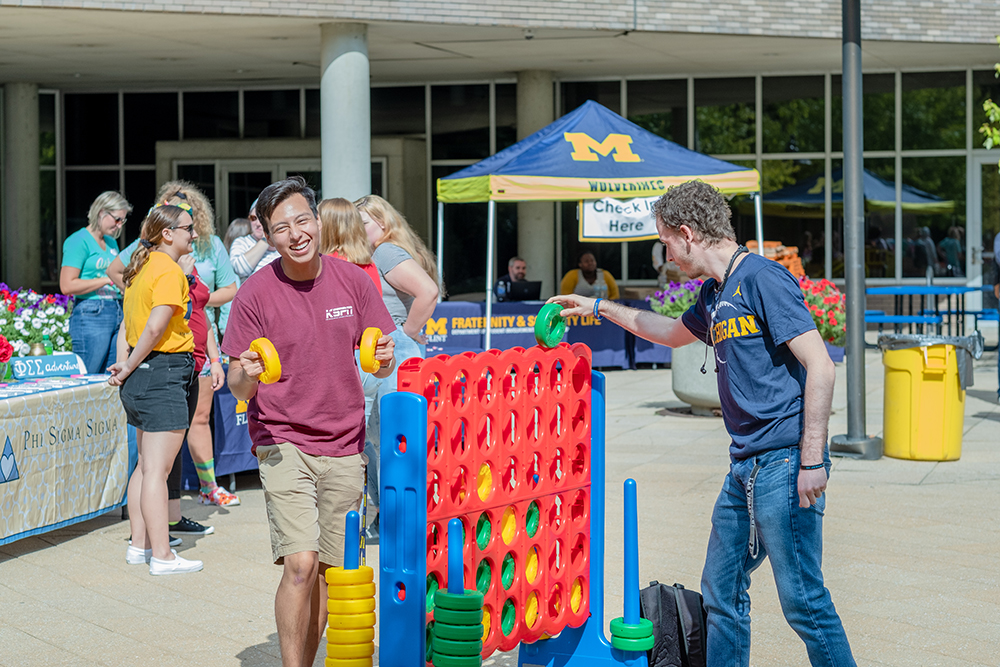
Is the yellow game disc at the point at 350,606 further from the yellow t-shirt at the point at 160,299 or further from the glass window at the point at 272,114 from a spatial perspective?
the glass window at the point at 272,114

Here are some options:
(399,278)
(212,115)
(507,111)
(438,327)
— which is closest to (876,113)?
(507,111)

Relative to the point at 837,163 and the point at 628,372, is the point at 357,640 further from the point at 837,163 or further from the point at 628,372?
the point at 837,163

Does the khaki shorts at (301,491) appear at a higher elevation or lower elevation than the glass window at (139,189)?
lower

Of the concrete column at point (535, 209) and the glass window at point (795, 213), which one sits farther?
the glass window at point (795, 213)

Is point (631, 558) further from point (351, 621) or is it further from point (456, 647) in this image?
point (351, 621)

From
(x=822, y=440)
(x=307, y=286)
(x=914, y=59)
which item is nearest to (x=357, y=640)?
(x=307, y=286)

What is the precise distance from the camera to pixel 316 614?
3771 mm

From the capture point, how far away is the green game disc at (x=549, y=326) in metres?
3.69

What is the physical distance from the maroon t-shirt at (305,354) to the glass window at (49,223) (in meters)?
18.9

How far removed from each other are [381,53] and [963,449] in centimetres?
1114

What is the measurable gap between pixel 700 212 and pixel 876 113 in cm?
1703

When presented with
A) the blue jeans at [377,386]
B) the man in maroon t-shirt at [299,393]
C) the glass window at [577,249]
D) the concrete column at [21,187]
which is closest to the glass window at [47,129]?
the concrete column at [21,187]

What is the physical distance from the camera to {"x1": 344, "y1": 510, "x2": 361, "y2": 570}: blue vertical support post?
2.98 m

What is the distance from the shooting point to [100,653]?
4.41 meters
